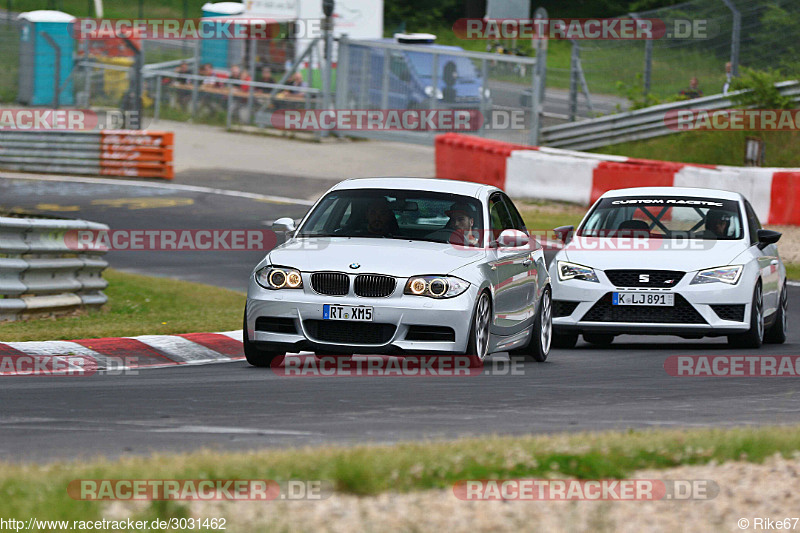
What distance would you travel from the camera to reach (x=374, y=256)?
1017 cm

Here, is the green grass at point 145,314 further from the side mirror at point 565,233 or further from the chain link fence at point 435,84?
the chain link fence at point 435,84

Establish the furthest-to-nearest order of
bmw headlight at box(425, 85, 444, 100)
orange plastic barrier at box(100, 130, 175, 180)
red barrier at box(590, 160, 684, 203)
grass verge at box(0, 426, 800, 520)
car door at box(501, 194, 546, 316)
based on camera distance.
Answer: bmw headlight at box(425, 85, 444, 100)
orange plastic barrier at box(100, 130, 175, 180)
red barrier at box(590, 160, 684, 203)
car door at box(501, 194, 546, 316)
grass verge at box(0, 426, 800, 520)

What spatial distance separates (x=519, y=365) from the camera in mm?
11477

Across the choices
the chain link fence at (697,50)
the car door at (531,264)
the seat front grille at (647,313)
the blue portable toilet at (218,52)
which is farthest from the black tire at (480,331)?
the blue portable toilet at (218,52)

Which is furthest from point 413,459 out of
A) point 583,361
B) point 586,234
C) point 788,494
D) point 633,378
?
point 586,234

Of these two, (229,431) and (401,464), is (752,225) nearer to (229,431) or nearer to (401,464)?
(229,431)

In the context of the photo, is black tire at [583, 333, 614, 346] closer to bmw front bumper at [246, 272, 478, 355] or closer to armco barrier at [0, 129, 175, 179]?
bmw front bumper at [246, 272, 478, 355]

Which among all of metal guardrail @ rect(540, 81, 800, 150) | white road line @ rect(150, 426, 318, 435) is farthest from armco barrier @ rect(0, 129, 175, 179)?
white road line @ rect(150, 426, 318, 435)

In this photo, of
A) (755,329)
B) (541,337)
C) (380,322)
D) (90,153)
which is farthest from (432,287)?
(90,153)

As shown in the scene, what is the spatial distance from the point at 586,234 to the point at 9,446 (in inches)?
303

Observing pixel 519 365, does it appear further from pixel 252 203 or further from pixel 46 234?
pixel 252 203

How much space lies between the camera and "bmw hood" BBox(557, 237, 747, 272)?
12.6 meters

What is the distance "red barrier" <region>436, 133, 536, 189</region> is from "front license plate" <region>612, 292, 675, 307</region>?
43.6ft

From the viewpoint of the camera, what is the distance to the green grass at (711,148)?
2617 centimetres
